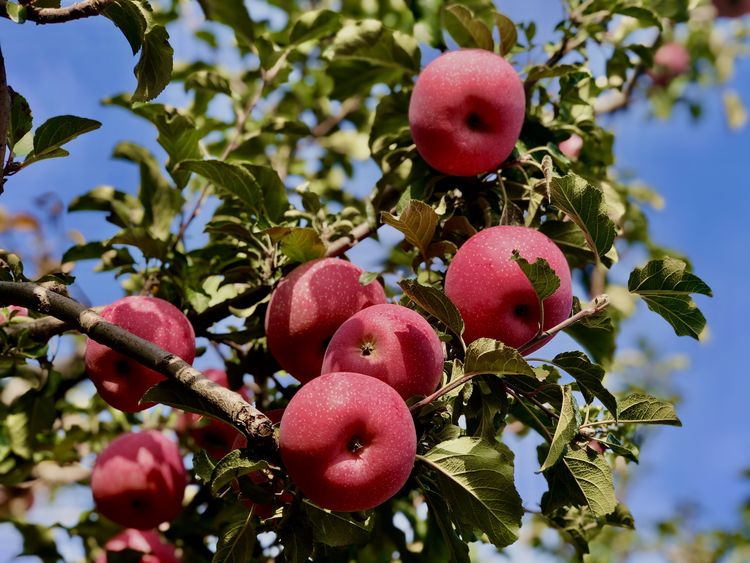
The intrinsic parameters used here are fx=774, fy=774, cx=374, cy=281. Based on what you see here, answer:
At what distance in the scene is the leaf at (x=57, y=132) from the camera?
157 centimetres

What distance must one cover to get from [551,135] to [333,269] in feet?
2.57

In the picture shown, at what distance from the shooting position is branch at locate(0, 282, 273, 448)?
4.24 ft

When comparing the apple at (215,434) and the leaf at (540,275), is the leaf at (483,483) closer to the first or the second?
the leaf at (540,275)

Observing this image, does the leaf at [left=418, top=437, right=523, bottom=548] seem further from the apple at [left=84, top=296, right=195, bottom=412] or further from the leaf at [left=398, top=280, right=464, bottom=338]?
the apple at [left=84, top=296, right=195, bottom=412]

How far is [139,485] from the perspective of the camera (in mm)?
2385

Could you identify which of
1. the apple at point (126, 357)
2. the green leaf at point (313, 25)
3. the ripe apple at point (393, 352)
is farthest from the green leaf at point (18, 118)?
the green leaf at point (313, 25)

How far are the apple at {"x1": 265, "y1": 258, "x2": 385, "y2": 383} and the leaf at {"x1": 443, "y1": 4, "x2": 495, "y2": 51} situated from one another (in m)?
0.83

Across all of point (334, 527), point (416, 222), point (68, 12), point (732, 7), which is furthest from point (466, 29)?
point (732, 7)

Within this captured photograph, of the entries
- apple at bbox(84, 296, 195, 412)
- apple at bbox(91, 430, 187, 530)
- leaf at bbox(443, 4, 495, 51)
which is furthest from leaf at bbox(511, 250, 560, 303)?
apple at bbox(91, 430, 187, 530)

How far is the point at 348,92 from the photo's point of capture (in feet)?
8.39

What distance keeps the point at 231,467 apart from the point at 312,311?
0.58 m

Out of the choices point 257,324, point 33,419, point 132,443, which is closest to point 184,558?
point 132,443

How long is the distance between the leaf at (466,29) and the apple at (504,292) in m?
0.79

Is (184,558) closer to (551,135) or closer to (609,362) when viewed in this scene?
(609,362)
